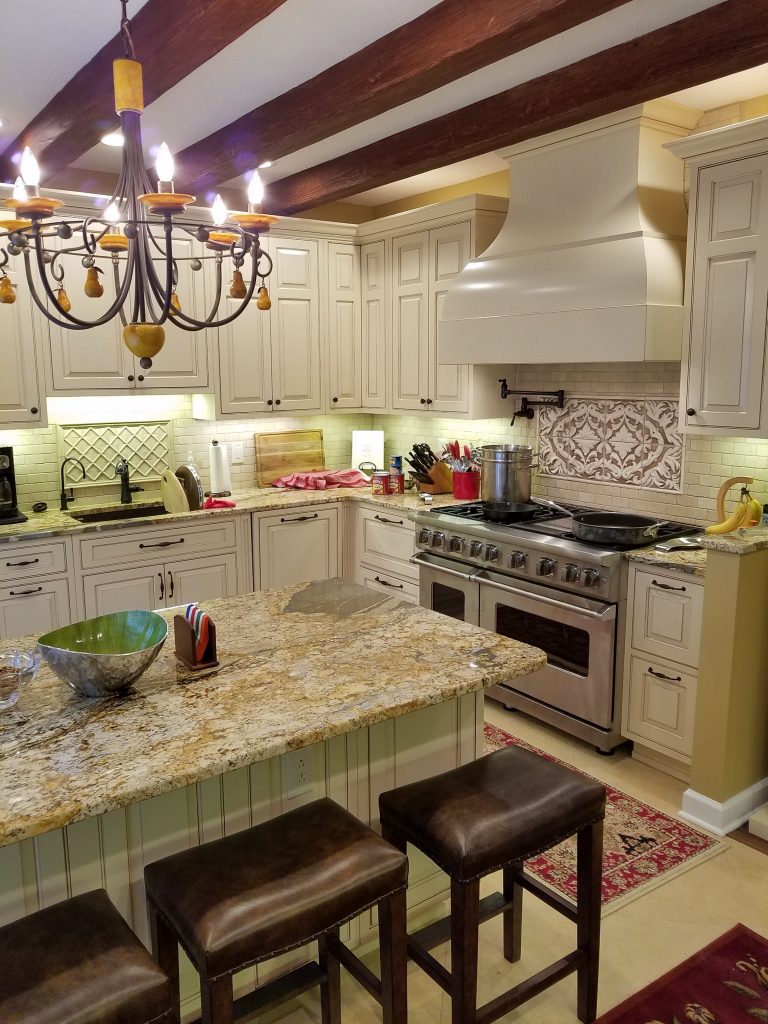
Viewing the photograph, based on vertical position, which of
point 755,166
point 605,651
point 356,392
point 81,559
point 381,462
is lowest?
point 605,651

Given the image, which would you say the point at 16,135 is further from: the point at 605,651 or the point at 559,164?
the point at 605,651

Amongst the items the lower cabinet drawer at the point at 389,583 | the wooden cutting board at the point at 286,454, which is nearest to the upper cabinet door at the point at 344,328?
the wooden cutting board at the point at 286,454

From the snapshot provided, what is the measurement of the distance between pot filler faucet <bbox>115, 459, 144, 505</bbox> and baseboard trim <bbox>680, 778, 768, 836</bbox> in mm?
3422

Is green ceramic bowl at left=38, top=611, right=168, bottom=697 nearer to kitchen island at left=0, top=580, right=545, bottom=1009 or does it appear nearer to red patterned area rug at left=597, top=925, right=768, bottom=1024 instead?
kitchen island at left=0, top=580, right=545, bottom=1009

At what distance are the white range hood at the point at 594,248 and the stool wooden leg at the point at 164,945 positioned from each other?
2.82 m

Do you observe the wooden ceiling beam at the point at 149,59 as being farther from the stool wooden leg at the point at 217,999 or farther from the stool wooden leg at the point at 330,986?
the stool wooden leg at the point at 330,986

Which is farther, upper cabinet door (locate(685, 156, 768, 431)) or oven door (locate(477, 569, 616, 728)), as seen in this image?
oven door (locate(477, 569, 616, 728))

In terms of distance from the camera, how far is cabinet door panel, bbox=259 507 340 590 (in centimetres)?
485

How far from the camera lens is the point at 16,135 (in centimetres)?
383

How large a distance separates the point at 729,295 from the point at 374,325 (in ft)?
8.48

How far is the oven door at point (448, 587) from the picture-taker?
4.23 metres

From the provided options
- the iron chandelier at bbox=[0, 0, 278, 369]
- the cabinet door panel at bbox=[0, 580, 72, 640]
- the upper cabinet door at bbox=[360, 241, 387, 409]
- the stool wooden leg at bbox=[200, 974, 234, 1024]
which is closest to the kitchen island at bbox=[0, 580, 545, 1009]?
the stool wooden leg at bbox=[200, 974, 234, 1024]

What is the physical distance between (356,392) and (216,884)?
4159 millimetres

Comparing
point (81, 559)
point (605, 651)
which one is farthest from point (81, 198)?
point (605, 651)
